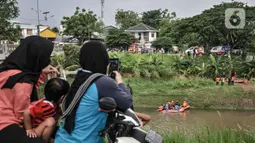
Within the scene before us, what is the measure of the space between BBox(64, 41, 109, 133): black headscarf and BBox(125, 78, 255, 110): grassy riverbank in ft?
41.0

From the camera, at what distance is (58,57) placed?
16906mm

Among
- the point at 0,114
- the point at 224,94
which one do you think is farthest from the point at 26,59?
the point at 224,94

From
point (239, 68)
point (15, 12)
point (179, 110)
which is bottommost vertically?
point (179, 110)

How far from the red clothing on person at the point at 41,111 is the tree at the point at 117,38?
31.5 m

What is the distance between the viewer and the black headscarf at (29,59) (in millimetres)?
1939

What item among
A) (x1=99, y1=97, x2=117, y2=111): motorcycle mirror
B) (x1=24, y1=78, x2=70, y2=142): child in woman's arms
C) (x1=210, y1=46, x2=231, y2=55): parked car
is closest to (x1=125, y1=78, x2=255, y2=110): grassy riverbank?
(x1=210, y1=46, x2=231, y2=55): parked car

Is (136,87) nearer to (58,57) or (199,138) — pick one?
(58,57)

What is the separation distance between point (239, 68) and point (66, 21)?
2119cm

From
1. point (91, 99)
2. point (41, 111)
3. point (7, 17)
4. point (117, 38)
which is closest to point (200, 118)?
point (41, 111)

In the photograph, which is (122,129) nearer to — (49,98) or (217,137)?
(49,98)

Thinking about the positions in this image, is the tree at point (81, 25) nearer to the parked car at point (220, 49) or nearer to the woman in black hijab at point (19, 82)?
the parked car at point (220, 49)

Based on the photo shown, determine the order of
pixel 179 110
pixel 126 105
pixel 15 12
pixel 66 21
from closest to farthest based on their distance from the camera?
pixel 126 105 < pixel 179 110 < pixel 15 12 < pixel 66 21

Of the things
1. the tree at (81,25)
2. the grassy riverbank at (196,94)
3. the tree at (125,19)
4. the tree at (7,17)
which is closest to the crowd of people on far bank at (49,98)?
the grassy riverbank at (196,94)

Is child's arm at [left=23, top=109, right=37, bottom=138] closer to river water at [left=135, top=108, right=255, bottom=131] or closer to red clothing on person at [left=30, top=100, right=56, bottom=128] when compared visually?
red clothing on person at [left=30, top=100, right=56, bottom=128]
